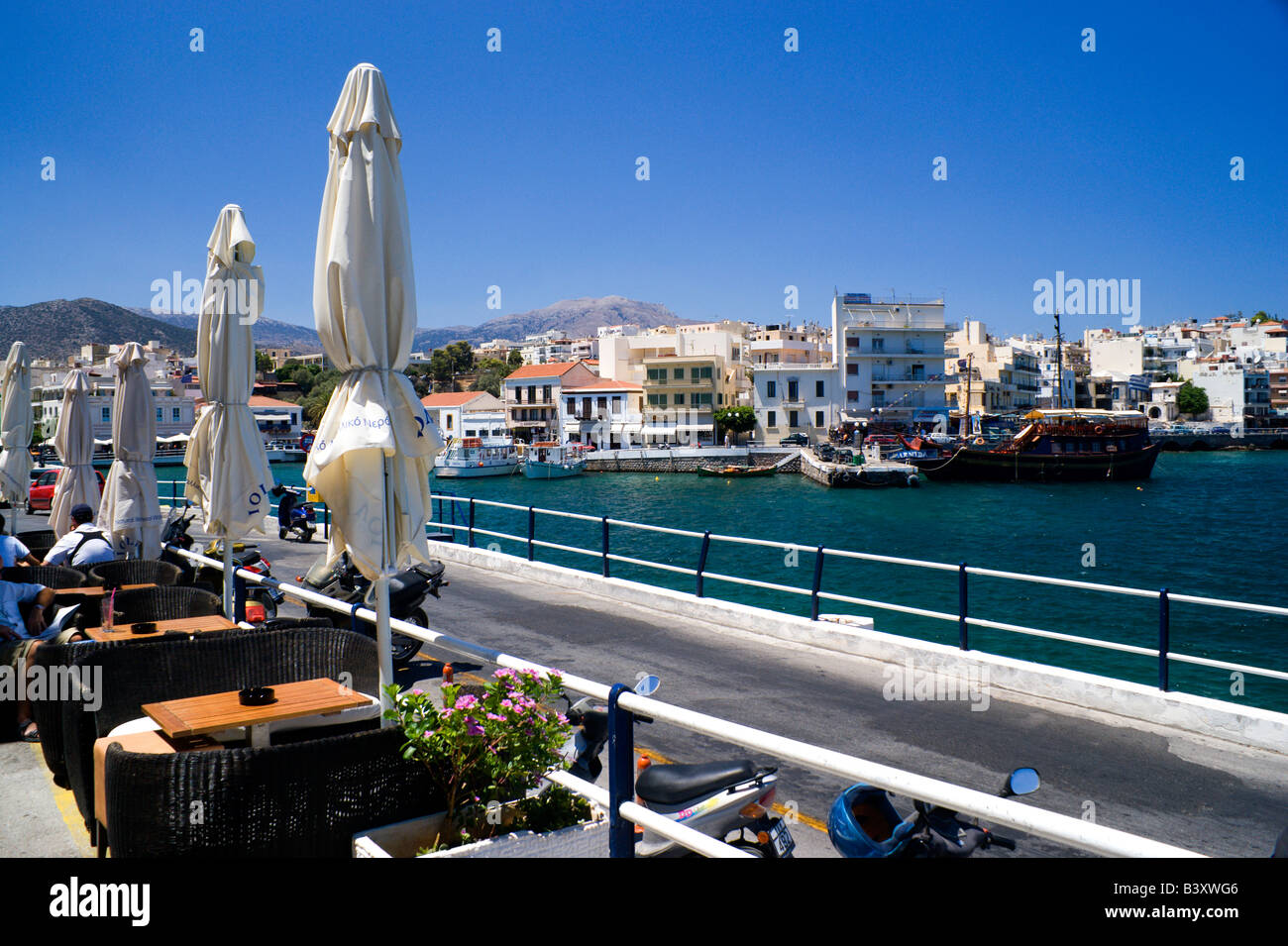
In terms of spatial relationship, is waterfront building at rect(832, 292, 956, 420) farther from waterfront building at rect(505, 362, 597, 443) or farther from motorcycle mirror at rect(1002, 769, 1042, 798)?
motorcycle mirror at rect(1002, 769, 1042, 798)

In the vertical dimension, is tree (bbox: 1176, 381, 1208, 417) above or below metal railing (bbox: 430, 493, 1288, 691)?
above

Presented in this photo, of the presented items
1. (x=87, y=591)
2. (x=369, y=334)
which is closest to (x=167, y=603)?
(x=87, y=591)

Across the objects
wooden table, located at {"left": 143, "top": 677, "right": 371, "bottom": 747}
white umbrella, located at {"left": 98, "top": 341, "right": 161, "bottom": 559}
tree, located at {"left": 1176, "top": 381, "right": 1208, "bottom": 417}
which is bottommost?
wooden table, located at {"left": 143, "top": 677, "right": 371, "bottom": 747}

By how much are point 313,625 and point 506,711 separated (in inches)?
122

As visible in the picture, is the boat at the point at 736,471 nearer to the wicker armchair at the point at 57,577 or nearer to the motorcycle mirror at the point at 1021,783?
the wicker armchair at the point at 57,577

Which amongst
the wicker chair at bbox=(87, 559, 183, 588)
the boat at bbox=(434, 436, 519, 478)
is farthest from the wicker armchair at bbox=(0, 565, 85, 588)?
the boat at bbox=(434, 436, 519, 478)

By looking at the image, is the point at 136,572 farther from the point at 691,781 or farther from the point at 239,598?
the point at 691,781

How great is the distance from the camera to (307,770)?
3.51 meters

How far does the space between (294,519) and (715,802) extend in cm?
1694

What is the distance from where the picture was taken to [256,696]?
14.4ft

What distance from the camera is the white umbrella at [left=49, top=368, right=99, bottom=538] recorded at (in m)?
12.3

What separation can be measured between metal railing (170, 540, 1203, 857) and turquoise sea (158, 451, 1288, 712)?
22.9ft
